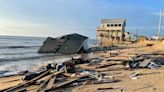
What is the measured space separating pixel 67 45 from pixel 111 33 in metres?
25.1

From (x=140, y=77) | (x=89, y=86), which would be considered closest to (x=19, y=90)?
(x=89, y=86)

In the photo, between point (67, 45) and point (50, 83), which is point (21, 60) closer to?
point (67, 45)

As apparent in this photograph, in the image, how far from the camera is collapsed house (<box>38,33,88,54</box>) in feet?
141

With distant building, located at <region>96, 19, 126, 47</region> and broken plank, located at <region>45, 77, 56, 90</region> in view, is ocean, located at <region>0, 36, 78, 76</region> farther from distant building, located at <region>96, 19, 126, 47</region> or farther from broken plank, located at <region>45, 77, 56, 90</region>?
distant building, located at <region>96, 19, 126, 47</region>

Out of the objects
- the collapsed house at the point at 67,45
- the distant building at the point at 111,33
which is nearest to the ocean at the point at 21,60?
the collapsed house at the point at 67,45

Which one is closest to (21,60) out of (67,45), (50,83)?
(67,45)

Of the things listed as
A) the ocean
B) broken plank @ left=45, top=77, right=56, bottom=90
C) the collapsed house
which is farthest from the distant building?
broken plank @ left=45, top=77, right=56, bottom=90

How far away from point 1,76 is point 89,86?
320 inches

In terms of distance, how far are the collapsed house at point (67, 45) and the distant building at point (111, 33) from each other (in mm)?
21915

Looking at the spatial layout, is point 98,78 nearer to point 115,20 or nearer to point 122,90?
point 122,90

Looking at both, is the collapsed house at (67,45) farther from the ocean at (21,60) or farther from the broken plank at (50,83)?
the broken plank at (50,83)

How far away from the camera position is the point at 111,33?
6669 centimetres

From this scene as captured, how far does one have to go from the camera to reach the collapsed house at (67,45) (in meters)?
43.0

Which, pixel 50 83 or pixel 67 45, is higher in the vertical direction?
pixel 67 45
